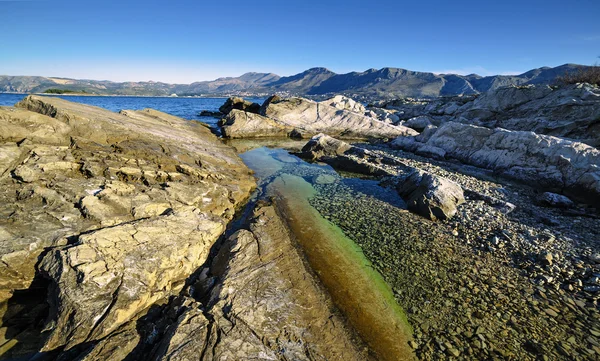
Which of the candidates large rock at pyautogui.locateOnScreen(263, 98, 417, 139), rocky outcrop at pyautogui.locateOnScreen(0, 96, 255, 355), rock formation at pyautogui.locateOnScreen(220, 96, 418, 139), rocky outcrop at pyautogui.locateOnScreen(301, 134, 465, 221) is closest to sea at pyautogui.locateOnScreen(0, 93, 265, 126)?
rock formation at pyautogui.locateOnScreen(220, 96, 418, 139)

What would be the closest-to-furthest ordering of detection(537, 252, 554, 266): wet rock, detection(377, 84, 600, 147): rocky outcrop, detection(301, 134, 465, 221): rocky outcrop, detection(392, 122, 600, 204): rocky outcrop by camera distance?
1. detection(537, 252, 554, 266): wet rock
2. detection(301, 134, 465, 221): rocky outcrop
3. detection(392, 122, 600, 204): rocky outcrop
4. detection(377, 84, 600, 147): rocky outcrop

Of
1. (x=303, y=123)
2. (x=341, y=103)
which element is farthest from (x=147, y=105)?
(x=303, y=123)

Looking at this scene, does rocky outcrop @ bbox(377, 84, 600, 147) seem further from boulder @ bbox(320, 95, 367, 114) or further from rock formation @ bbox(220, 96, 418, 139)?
boulder @ bbox(320, 95, 367, 114)

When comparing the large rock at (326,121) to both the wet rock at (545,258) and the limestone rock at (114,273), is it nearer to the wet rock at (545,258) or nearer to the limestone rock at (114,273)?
the wet rock at (545,258)

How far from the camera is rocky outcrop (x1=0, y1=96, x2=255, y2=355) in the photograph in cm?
675

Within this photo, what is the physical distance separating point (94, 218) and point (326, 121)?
41629 mm

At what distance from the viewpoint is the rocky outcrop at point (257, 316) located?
5.79m

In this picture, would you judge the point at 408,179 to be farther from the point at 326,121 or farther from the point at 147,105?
the point at 147,105

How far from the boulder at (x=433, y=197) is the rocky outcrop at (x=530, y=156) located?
8587 millimetres

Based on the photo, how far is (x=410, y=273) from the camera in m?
9.81

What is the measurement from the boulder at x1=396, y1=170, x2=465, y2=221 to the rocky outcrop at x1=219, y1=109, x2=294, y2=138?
92.4ft

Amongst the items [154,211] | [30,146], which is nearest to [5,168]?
[30,146]

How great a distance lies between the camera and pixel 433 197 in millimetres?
14578

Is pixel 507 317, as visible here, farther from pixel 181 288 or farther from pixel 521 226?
pixel 181 288
